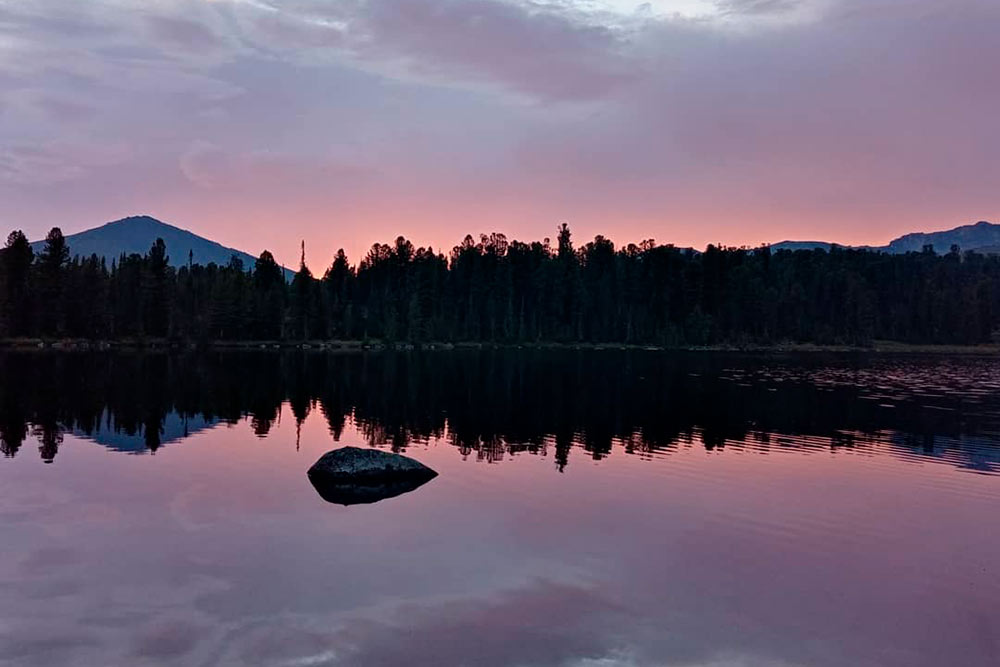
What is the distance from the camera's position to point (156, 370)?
315 ft

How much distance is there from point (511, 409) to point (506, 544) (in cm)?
3731

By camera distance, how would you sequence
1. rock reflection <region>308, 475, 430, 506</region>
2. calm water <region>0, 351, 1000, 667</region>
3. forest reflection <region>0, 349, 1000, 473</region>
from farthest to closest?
forest reflection <region>0, 349, 1000, 473</region>, rock reflection <region>308, 475, 430, 506</region>, calm water <region>0, 351, 1000, 667</region>

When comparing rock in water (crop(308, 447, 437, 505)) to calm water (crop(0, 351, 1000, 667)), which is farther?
rock in water (crop(308, 447, 437, 505))

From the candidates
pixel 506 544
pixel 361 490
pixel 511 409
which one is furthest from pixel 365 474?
pixel 511 409

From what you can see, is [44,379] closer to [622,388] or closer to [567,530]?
[622,388]

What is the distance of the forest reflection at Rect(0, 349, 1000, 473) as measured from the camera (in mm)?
44094

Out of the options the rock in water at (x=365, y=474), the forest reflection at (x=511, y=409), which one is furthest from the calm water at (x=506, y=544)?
the rock in water at (x=365, y=474)

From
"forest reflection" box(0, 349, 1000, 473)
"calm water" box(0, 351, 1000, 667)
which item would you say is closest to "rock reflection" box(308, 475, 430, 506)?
"calm water" box(0, 351, 1000, 667)

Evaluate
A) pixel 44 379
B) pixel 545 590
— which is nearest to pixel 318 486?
pixel 545 590

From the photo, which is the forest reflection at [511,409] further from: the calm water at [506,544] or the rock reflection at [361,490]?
the rock reflection at [361,490]

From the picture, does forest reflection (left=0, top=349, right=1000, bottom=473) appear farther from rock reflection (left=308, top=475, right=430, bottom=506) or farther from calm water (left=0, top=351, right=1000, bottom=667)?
rock reflection (left=308, top=475, right=430, bottom=506)

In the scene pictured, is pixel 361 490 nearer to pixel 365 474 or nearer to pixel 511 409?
pixel 365 474

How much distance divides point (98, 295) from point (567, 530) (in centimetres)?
16770

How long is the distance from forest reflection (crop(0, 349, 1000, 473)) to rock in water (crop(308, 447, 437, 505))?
26.3 ft
